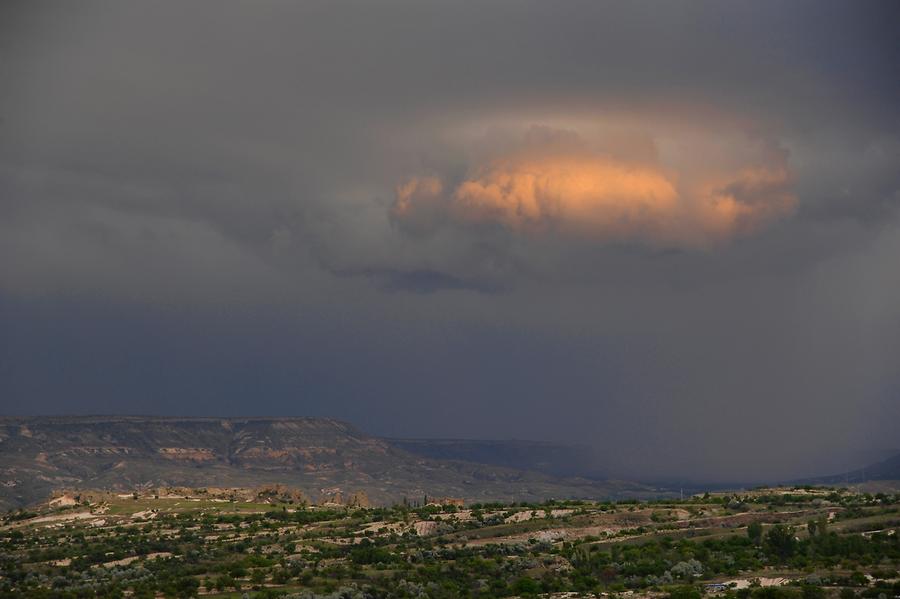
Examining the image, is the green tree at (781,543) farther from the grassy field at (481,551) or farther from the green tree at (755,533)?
the green tree at (755,533)

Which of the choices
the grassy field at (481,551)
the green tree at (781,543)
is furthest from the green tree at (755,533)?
the green tree at (781,543)

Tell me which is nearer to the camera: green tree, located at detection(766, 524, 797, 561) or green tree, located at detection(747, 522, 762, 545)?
green tree, located at detection(766, 524, 797, 561)

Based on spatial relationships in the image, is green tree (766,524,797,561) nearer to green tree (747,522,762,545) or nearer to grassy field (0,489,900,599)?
grassy field (0,489,900,599)

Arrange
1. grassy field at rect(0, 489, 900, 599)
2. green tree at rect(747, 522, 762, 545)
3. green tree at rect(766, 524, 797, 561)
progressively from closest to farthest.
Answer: grassy field at rect(0, 489, 900, 599) < green tree at rect(766, 524, 797, 561) < green tree at rect(747, 522, 762, 545)

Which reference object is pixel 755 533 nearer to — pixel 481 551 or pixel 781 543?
pixel 781 543

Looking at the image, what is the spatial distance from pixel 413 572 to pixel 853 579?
33.8m

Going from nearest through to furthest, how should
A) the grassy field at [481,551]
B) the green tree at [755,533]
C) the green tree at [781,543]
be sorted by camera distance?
the grassy field at [481,551] → the green tree at [781,543] → the green tree at [755,533]

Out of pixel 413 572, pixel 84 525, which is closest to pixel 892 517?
pixel 413 572

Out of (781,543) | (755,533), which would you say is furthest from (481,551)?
(781,543)

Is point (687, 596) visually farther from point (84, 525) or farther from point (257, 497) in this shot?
point (257, 497)

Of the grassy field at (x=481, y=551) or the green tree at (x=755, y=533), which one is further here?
the green tree at (x=755, y=533)

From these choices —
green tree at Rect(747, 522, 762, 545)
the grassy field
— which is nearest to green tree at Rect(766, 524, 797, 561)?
the grassy field

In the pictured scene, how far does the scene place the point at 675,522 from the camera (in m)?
119

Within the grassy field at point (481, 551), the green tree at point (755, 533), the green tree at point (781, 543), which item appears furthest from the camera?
the green tree at point (755, 533)
